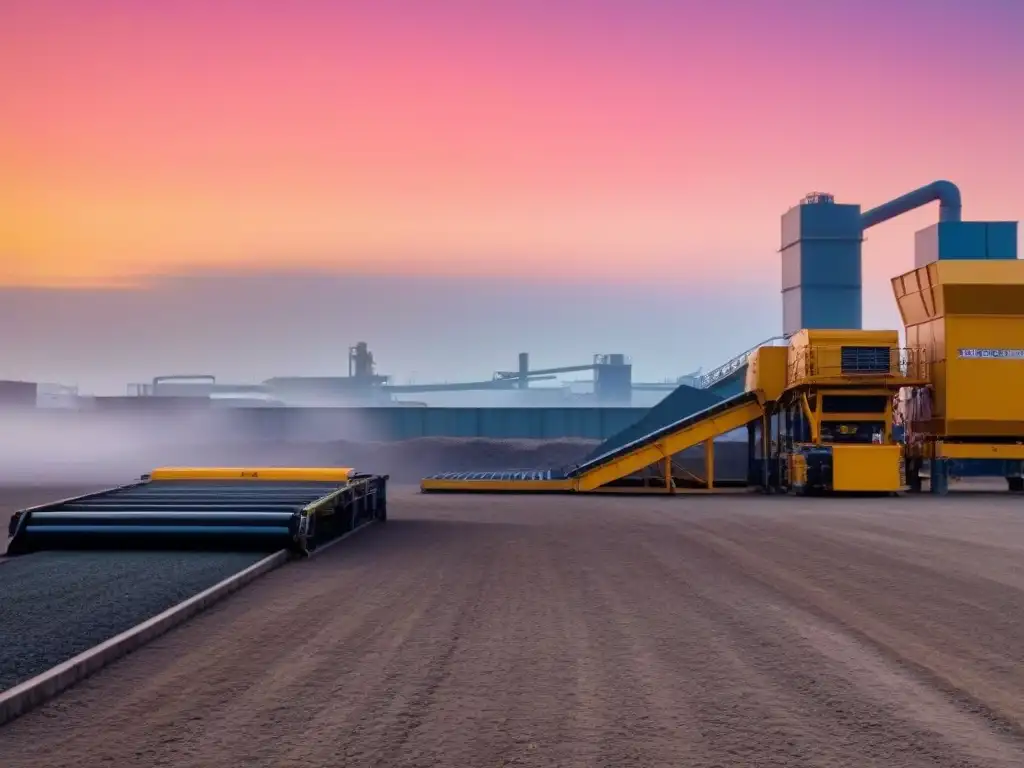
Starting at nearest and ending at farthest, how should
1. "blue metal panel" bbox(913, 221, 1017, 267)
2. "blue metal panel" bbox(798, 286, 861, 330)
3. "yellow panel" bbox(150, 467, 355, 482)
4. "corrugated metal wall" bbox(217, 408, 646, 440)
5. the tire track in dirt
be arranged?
the tire track in dirt < "yellow panel" bbox(150, 467, 355, 482) < "corrugated metal wall" bbox(217, 408, 646, 440) < "blue metal panel" bbox(913, 221, 1017, 267) < "blue metal panel" bbox(798, 286, 861, 330)

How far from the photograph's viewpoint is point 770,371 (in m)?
24.2

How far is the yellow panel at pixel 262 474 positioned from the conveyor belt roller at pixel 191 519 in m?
0.76

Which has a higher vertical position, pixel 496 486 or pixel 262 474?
pixel 262 474

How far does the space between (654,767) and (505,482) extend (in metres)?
19.0

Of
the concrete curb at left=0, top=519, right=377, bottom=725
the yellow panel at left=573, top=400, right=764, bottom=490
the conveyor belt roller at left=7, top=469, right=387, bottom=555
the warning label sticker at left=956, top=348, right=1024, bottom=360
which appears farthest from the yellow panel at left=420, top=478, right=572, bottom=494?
the concrete curb at left=0, top=519, right=377, bottom=725

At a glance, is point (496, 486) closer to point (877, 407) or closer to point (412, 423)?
point (877, 407)

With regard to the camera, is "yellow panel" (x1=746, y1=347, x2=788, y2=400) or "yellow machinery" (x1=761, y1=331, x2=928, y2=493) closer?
"yellow machinery" (x1=761, y1=331, x2=928, y2=493)

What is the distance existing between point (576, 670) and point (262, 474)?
10695 millimetres

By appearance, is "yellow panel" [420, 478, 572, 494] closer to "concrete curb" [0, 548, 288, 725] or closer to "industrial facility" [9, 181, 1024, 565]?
"industrial facility" [9, 181, 1024, 565]

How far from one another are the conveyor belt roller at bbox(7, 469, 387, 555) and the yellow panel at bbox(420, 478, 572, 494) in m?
9.22

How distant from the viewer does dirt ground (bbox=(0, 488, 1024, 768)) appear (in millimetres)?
4660

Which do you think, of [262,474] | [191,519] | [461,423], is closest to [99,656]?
[191,519]

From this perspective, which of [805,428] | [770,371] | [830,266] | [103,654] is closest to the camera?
[103,654]

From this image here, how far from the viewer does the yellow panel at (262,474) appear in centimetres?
1519
